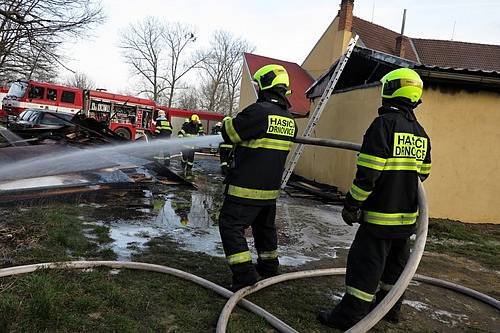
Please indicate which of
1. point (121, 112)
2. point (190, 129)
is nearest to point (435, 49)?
point (121, 112)

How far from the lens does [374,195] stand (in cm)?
255

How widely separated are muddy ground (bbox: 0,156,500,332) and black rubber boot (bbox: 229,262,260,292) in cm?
13

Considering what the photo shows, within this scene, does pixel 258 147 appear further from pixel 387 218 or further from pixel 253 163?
pixel 387 218

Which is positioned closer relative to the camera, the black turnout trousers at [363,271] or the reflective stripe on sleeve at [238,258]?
the black turnout trousers at [363,271]

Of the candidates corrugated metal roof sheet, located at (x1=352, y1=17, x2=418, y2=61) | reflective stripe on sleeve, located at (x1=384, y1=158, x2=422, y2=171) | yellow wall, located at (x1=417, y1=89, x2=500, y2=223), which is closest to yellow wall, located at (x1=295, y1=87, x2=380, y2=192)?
yellow wall, located at (x1=417, y1=89, x2=500, y2=223)

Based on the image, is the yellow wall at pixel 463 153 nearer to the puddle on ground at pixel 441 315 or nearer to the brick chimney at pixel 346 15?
the puddle on ground at pixel 441 315

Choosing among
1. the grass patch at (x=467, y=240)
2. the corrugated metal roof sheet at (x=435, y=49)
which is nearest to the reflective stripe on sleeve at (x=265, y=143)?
the grass patch at (x=467, y=240)

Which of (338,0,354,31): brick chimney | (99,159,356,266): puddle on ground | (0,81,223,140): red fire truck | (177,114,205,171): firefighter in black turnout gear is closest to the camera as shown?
(99,159,356,266): puddle on ground

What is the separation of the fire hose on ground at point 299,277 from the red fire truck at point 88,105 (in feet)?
53.3

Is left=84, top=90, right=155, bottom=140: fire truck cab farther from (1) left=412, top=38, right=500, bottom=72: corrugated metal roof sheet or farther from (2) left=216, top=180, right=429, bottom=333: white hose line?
(2) left=216, top=180, right=429, bottom=333: white hose line

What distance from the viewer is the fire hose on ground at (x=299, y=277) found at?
7.50 feet

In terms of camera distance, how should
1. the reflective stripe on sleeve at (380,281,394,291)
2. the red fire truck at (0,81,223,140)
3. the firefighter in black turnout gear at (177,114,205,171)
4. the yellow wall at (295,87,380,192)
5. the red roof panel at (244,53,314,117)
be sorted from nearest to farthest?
the reflective stripe on sleeve at (380,281,394,291)
the yellow wall at (295,87,380,192)
the firefighter in black turnout gear at (177,114,205,171)
the red fire truck at (0,81,223,140)
the red roof panel at (244,53,314,117)

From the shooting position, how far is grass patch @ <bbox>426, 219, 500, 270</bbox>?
4.89 m

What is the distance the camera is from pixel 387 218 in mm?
2514
